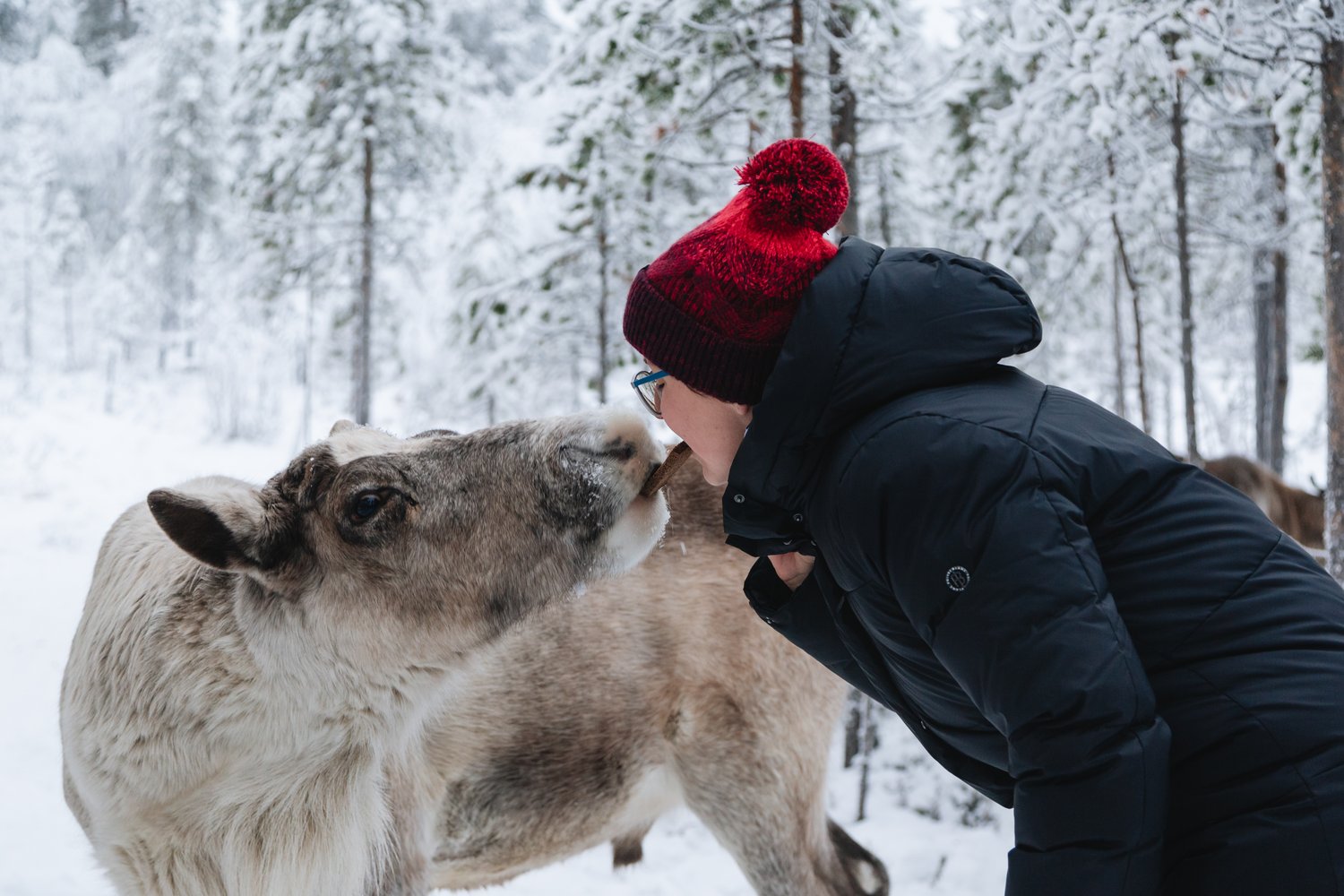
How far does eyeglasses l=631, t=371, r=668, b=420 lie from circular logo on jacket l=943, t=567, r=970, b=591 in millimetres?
704

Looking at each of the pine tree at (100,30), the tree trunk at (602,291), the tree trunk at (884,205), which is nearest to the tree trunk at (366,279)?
the tree trunk at (602,291)

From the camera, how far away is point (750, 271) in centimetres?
164

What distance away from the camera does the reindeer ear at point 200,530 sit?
2.01 metres

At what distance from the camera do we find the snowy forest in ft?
18.1

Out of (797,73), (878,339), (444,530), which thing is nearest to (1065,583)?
(878,339)

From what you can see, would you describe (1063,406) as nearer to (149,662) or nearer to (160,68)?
(149,662)

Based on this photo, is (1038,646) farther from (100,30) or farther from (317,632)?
(100,30)

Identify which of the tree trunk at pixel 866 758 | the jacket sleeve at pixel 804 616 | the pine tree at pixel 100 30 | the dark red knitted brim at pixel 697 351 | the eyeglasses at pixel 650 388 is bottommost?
the tree trunk at pixel 866 758

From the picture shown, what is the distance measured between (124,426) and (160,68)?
13.1 m

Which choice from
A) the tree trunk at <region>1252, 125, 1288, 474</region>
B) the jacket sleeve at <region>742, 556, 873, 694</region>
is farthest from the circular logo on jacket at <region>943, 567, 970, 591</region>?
the tree trunk at <region>1252, 125, 1288, 474</region>

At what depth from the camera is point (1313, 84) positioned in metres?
5.52

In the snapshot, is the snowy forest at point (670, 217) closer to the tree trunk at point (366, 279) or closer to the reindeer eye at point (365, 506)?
the tree trunk at point (366, 279)

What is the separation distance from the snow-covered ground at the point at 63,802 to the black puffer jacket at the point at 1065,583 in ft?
8.14

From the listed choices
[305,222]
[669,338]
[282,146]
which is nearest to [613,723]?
[669,338]
